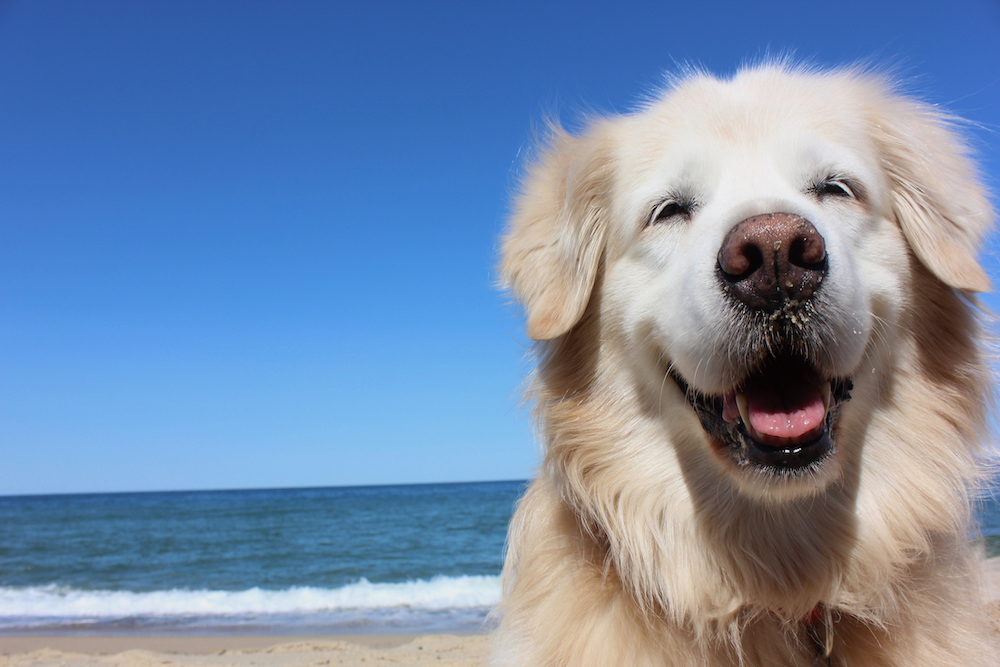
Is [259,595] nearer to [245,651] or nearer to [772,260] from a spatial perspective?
[245,651]

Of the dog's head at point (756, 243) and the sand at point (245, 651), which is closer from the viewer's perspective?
the dog's head at point (756, 243)

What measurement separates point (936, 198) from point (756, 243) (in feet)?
3.41

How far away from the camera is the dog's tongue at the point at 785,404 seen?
6.11 feet

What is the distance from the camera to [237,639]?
752cm

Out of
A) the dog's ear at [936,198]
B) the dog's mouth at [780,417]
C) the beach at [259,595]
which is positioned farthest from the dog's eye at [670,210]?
the beach at [259,595]

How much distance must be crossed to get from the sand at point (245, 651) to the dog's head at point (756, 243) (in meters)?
4.28

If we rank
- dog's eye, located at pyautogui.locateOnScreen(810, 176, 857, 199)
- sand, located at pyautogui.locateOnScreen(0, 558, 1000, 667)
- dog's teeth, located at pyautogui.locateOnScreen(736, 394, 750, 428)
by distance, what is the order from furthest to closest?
1. sand, located at pyautogui.locateOnScreen(0, 558, 1000, 667)
2. dog's eye, located at pyautogui.locateOnScreen(810, 176, 857, 199)
3. dog's teeth, located at pyautogui.locateOnScreen(736, 394, 750, 428)

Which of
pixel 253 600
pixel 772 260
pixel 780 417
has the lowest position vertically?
pixel 253 600

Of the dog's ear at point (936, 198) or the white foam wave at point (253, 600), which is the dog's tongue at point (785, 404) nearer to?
the dog's ear at point (936, 198)

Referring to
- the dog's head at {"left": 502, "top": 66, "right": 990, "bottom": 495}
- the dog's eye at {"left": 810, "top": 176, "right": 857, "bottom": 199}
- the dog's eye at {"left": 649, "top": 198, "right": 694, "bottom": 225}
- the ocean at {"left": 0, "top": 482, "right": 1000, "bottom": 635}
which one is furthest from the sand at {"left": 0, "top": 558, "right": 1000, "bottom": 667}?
the dog's eye at {"left": 810, "top": 176, "right": 857, "bottom": 199}

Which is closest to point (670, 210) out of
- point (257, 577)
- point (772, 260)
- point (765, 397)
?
point (772, 260)

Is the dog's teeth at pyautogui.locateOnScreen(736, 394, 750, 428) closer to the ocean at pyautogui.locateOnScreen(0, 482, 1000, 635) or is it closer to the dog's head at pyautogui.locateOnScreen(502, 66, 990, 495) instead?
the dog's head at pyautogui.locateOnScreen(502, 66, 990, 495)

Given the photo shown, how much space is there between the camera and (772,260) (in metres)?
1.71

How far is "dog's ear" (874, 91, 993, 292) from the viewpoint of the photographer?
213cm
